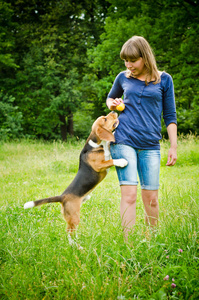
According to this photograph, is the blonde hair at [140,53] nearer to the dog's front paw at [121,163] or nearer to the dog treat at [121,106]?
the dog treat at [121,106]

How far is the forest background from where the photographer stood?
16797mm

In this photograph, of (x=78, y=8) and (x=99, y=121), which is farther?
(x=78, y=8)

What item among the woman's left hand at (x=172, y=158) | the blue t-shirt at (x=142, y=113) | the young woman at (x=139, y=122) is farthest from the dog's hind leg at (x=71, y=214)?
the woman's left hand at (x=172, y=158)

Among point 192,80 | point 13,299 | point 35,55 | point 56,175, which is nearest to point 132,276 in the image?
point 13,299

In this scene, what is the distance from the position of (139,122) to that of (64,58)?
1980 cm

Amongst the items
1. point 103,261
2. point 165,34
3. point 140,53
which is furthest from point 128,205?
point 165,34

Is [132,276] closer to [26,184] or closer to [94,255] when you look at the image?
[94,255]

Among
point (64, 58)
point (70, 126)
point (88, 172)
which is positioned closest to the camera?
point (88, 172)

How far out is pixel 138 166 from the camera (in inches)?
123

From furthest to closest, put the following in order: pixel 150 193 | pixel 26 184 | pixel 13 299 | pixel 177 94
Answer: pixel 177 94, pixel 26 184, pixel 150 193, pixel 13 299

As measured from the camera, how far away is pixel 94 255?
2652 millimetres

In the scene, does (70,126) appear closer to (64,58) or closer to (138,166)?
(64,58)

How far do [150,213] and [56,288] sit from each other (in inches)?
55.3

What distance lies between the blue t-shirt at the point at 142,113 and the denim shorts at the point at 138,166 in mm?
67
